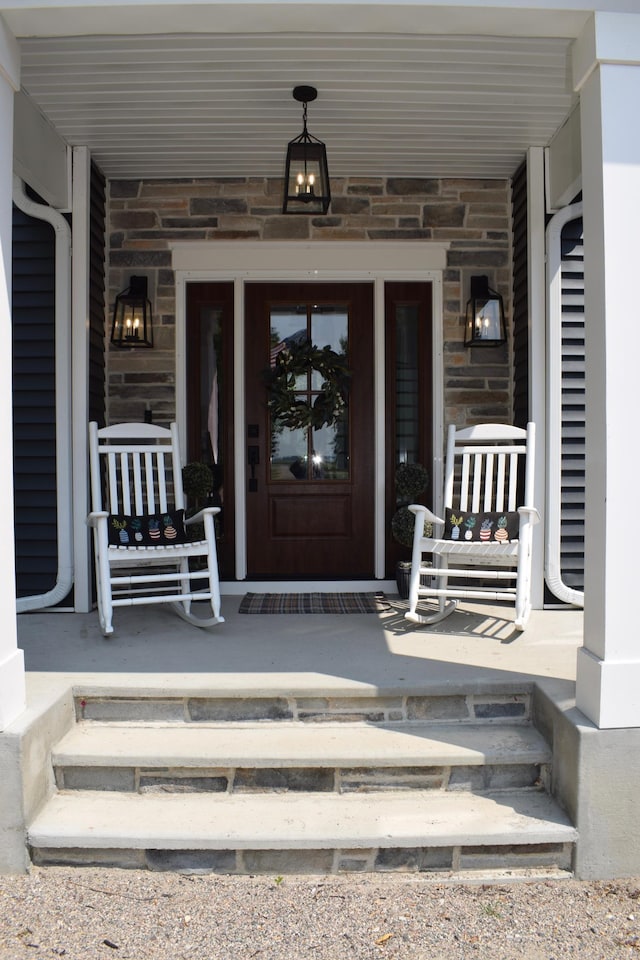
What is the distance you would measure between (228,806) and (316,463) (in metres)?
2.42

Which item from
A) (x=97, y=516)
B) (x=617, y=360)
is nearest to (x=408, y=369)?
(x=97, y=516)

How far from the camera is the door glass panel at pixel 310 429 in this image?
430 centimetres

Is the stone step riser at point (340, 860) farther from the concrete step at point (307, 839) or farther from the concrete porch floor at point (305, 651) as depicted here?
the concrete porch floor at point (305, 651)

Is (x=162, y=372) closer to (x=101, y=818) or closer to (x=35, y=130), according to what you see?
(x=35, y=130)

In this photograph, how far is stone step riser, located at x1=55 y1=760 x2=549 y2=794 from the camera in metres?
2.22

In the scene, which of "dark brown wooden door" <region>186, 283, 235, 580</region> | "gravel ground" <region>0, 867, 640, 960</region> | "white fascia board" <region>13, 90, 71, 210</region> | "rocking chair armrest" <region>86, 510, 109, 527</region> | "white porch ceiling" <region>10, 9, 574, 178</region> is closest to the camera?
"gravel ground" <region>0, 867, 640, 960</region>

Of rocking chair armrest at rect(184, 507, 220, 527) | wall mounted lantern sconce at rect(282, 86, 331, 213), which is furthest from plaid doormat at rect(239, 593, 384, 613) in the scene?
wall mounted lantern sconce at rect(282, 86, 331, 213)

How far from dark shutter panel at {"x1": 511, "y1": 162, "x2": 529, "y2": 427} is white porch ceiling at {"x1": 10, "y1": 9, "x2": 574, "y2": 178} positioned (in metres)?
0.16

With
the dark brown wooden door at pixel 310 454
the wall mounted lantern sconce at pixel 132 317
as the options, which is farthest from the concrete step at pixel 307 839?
the wall mounted lantern sconce at pixel 132 317

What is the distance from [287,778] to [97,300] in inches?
108

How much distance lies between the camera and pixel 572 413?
3.69 m

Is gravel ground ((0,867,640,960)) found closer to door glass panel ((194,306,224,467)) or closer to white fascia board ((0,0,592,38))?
white fascia board ((0,0,592,38))

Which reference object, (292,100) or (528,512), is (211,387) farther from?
(528,512)

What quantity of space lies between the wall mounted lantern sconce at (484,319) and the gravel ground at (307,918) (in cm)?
276
